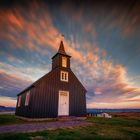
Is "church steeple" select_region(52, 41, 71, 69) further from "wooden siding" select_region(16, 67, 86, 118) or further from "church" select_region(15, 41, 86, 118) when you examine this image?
"wooden siding" select_region(16, 67, 86, 118)

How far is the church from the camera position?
12445 millimetres

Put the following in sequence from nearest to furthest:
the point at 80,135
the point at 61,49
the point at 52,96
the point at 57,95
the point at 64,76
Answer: the point at 80,135, the point at 52,96, the point at 57,95, the point at 64,76, the point at 61,49

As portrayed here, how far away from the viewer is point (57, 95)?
13.8 metres

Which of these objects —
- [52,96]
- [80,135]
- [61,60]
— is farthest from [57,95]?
[80,135]

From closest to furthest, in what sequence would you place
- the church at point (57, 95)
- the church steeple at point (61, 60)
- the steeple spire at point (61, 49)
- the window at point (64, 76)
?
the church at point (57, 95) < the window at point (64, 76) < the church steeple at point (61, 60) < the steeple spire at point (61, 49)

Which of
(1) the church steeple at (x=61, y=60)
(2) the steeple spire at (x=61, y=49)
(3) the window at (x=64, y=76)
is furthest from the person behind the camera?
(2) the steeple spire at (x=61, y=49)

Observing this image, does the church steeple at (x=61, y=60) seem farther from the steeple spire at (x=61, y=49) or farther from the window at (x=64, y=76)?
the window at (x=64, y=76)

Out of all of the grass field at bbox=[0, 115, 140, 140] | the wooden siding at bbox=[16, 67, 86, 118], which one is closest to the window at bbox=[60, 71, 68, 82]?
the wooden siding at bbox=[16, 67, 86, 118]

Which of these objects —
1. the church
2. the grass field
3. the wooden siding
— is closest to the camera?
the grass field

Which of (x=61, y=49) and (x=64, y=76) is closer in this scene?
(x=64, y=76)

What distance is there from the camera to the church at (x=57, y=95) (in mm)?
12445

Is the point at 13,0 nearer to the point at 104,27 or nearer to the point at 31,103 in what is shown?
the point at 104,27

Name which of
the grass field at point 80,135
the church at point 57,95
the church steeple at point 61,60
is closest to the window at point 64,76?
the church at point 57,95

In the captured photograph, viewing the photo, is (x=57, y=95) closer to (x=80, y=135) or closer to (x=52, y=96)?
(x=52, y=96)
